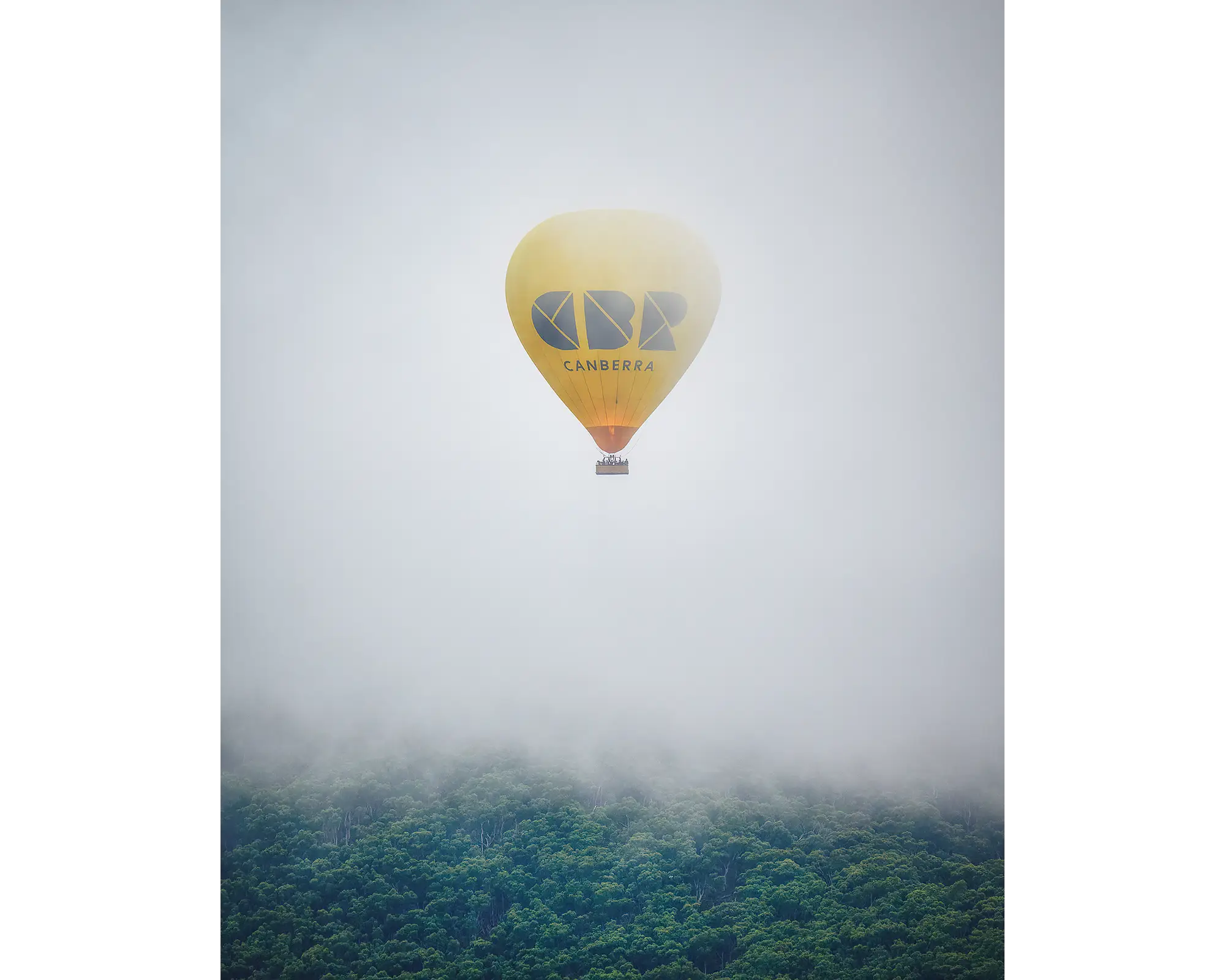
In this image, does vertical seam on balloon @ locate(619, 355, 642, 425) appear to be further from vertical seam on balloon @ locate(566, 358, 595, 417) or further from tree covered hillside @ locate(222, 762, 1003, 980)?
tree covered hillside @ locate(222, 762, 1003, 980)

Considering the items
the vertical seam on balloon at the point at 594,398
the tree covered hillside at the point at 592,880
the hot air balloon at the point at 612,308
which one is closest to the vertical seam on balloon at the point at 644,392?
the hot air balloon at the point at 612,308

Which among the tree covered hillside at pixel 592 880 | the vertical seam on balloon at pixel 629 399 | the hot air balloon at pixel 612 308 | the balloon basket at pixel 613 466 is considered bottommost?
the tree covered hillside at pixel 592 880

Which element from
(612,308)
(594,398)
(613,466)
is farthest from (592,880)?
(612,308)

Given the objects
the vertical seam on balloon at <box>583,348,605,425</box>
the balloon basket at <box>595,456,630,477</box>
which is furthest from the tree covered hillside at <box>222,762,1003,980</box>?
the vertical seam on balloon at <box>583,348,605,425</box>

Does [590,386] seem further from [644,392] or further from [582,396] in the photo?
[644,392]

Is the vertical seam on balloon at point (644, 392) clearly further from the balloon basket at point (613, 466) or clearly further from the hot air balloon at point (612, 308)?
the balloon basket at point (613, 466)

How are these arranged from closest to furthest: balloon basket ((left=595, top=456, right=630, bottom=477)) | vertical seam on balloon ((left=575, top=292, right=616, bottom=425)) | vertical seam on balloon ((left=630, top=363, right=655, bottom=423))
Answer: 1. vertical seam on balloon ((left=575, top=292, right=616, bottom=425))
2. vertical seam on balloon ((left=630, top=363, right=655, bottom=423))
3. balloon basket ((left=595, top=456, right=630, bottom=477))
